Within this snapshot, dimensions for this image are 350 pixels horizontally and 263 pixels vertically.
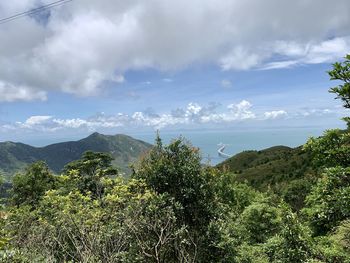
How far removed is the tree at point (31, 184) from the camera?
45.9 metres

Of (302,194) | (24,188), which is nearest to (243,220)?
(24,188)

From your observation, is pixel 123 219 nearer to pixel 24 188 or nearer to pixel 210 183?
pixel 210 183

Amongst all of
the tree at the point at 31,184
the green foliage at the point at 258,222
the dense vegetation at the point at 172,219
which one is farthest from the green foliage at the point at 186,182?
the tree at the point at 31,184

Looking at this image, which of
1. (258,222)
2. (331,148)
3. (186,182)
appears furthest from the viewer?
(258,222)

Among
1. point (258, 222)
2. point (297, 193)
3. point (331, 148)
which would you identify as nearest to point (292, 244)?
point (331, 148)

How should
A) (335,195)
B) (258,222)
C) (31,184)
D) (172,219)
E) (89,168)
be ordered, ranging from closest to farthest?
1. (335,195)
2. (172,219)
3. (258,222)
4. (31,184)
5. (89,168)

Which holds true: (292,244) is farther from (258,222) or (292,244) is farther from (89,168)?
(89,168)

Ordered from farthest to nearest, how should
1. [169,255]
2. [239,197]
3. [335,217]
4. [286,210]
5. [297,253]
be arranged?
[239,197], [169,255], [286,210], [297,253], [335,217]

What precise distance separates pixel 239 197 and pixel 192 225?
96.1ft

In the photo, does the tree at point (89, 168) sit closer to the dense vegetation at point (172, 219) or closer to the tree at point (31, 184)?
the tree at point (31, 184)

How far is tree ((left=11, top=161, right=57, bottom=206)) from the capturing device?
4594 centimetres

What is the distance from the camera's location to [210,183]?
60.0ft

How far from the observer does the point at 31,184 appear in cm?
4728

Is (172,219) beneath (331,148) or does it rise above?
beneath
